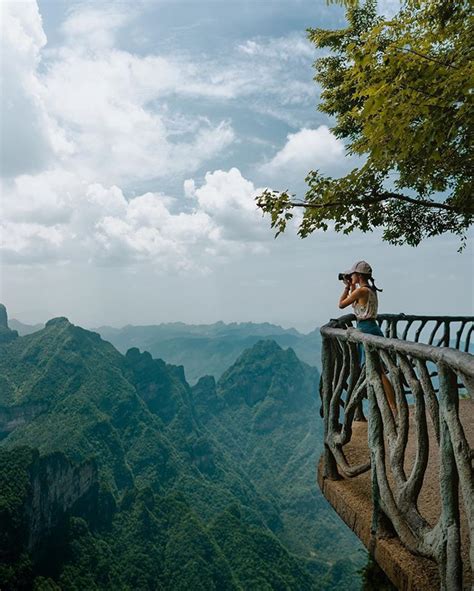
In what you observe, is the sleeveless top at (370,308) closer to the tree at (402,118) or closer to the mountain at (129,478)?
the tree at (402,118)

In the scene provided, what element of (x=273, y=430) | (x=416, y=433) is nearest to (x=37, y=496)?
(x=416, y=433)

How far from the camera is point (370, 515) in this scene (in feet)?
11.2

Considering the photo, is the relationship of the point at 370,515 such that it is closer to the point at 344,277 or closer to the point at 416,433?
the point at 416,433

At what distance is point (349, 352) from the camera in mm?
3861

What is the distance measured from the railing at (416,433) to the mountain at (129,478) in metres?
47.0

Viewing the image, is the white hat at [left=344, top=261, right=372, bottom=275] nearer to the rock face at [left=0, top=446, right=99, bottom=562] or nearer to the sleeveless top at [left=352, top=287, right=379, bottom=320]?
the sleeveless top at [left=352, top=287, right=379, bottom=320]

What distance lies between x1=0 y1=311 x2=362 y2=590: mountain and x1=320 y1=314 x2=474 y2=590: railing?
46996 millimetres

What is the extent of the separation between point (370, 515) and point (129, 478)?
106 meters

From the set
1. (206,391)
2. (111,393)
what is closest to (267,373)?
(206,391)

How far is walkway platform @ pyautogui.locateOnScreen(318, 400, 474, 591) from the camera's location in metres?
2.65

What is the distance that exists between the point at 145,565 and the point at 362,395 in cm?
7121

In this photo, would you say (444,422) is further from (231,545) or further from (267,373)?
(267,373)

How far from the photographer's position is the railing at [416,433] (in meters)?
2.07

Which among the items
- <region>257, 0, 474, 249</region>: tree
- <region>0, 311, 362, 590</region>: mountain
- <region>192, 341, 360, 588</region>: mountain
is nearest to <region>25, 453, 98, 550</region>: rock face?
<region>0, 311, 362, 590</region>: mountain
